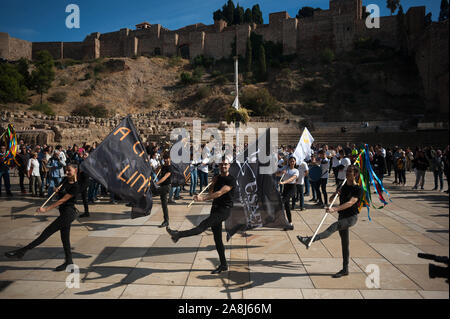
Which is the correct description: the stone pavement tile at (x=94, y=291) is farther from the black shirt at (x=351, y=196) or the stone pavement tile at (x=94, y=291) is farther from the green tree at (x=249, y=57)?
the green tree at (x=249, y=57)

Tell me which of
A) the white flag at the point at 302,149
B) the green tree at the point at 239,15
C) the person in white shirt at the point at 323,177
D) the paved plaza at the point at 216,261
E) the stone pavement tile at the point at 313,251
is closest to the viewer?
the paved plaza at the point at 216,261

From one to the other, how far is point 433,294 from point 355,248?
1895 mm

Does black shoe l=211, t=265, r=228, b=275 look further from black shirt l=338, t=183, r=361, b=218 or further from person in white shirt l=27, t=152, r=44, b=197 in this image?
person in white shirt l=27, t=152, r=44, b=197

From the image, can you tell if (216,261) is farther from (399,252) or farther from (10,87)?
(10,87)

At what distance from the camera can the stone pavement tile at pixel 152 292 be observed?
4.14m

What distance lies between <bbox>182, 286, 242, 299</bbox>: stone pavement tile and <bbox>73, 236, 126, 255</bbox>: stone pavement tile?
7.89 feet

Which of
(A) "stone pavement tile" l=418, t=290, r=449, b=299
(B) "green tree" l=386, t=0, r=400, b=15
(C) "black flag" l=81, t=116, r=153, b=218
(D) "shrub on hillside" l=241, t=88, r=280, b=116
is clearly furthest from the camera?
(B) "green tree" l=386, t=0, r=400, b=15

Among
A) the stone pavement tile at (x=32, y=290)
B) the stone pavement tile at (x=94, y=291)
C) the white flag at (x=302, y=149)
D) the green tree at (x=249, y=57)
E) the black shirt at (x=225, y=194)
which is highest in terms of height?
the green tree at (x=249, y=57)

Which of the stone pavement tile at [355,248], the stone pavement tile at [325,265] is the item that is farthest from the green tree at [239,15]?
the stone pavement tile at [325,265]

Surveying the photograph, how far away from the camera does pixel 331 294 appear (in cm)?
420

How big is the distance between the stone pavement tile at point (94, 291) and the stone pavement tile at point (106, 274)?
0.13 meters

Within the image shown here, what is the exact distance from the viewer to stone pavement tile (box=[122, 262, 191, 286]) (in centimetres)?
459

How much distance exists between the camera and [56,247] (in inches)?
239

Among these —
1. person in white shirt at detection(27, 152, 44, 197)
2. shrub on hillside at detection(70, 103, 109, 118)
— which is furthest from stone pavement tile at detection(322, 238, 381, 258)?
shrub on hillside at detection(70, 103, 109, 118)
